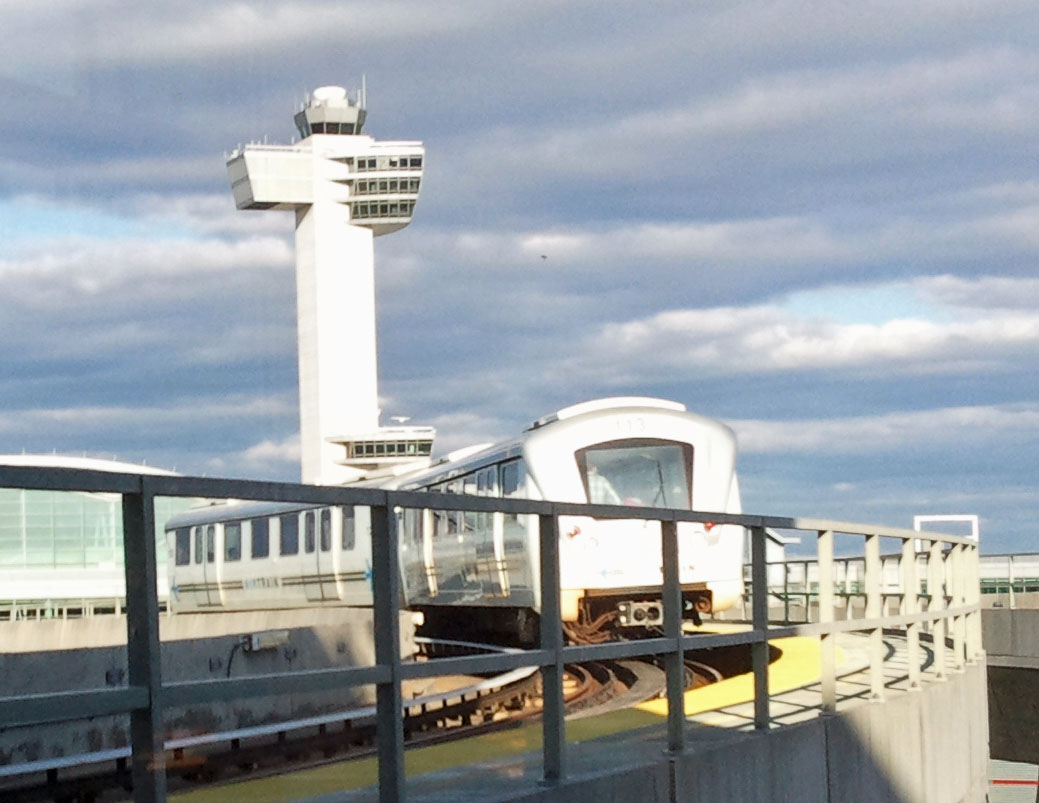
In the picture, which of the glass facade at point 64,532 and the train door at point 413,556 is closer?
the glass facade at point 64,532

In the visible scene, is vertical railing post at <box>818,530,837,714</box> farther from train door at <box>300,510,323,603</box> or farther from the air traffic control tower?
the air traffic control tower

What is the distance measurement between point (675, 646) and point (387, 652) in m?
2.18

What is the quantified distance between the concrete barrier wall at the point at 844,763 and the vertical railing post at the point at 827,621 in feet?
0.43

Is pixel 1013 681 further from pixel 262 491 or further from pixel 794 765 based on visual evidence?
pixel 262 491

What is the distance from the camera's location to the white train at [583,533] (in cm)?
1834

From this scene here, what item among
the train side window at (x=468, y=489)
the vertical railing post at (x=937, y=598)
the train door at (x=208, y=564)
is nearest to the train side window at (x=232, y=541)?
the train door at (x=208, y=564)

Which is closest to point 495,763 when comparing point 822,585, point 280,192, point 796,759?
point 796,759

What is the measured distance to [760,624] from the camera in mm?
7691

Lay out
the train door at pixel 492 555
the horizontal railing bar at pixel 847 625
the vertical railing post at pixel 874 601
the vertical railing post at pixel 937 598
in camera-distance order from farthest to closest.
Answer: the train door at pixel 492 555
the vertical railing post at pixel 937 598
the vertical railing post at pixel 874 601
the horizontal railing bar at pixel 847 625

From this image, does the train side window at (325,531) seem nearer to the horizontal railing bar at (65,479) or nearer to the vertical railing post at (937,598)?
the vertical railing post at (937,598)

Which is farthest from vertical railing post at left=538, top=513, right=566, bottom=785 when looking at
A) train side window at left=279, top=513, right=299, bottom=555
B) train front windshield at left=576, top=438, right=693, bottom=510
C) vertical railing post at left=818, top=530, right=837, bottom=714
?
train side window at left=279, top=513, right=299, bottom=555

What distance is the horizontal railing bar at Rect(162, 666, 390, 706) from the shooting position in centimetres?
392

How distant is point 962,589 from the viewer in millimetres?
13609

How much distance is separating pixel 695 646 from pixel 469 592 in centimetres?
1274
